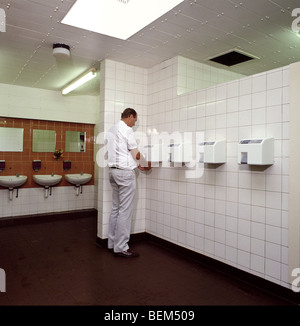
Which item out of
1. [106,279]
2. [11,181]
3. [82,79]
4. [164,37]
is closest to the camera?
[106,279]

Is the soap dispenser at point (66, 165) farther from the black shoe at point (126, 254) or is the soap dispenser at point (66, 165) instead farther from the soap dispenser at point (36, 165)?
the black shoe at point (126, 254)

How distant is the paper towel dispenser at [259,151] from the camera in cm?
239

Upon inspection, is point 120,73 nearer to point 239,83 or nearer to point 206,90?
point 206,90

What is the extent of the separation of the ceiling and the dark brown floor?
2.70 meters

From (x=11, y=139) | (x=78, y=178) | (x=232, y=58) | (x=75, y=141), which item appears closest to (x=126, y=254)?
(x=78, y=178)

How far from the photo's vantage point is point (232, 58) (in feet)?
12.2

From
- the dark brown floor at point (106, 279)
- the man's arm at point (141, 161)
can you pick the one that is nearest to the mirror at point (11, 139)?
the dark brown floor at point (106, 279)

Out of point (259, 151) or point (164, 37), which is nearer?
point (259, 151)

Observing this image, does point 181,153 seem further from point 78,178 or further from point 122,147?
point 78,178

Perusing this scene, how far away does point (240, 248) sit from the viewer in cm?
278

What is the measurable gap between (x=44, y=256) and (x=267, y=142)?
2978 millimetres

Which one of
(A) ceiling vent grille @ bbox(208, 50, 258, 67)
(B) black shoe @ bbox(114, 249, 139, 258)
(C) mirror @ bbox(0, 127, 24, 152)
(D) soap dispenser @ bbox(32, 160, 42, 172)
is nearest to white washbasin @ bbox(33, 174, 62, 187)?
(D) soap dispenser @ bbox(32, 160, 42, 172)

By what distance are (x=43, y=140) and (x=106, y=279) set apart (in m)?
3.76
